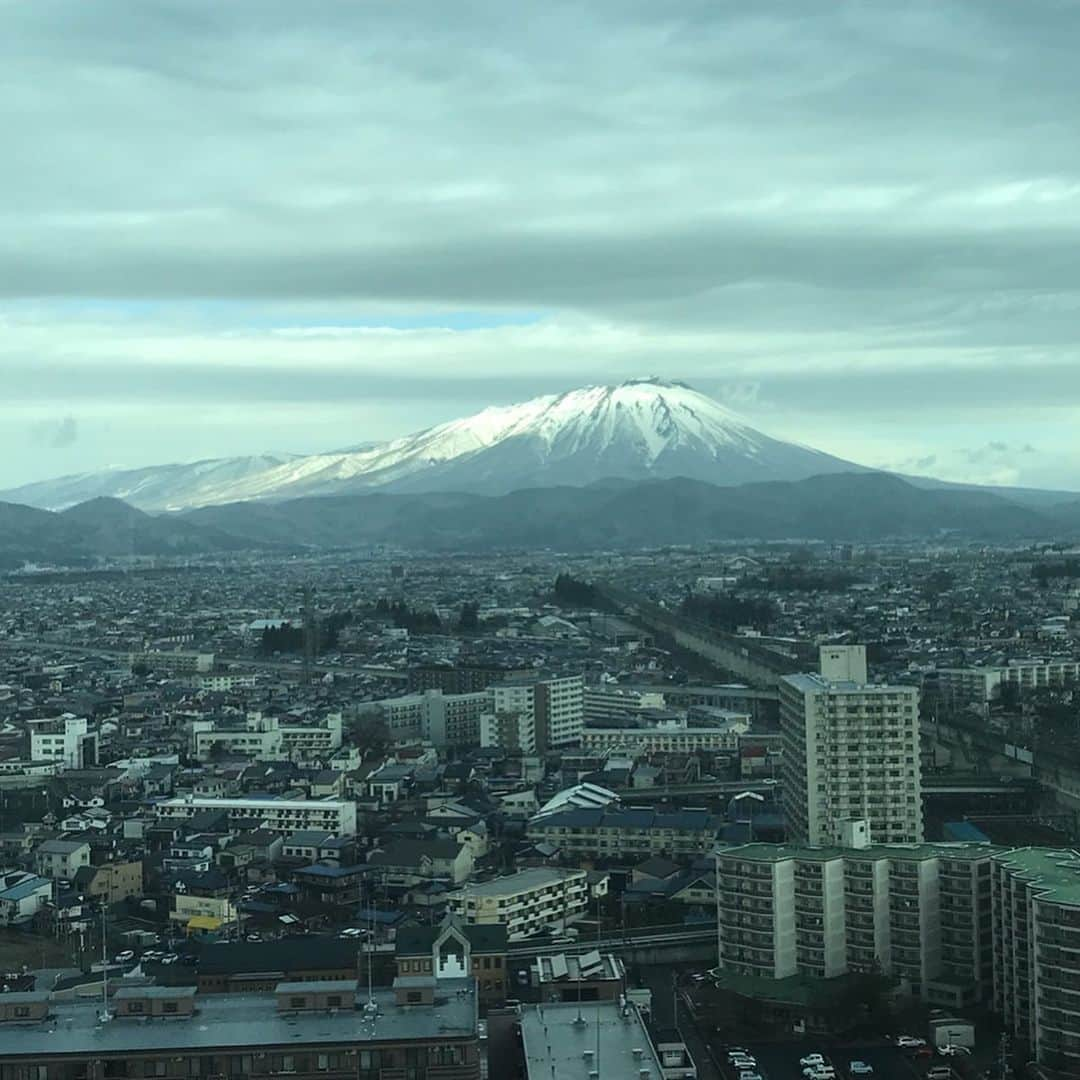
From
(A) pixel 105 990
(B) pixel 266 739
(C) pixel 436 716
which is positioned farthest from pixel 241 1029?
(C) pixel 436 716

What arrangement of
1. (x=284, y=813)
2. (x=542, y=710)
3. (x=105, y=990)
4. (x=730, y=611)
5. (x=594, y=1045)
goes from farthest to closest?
(x=730, y=611) → (x=542, y=710) → (x=284, y=813) → (x=105, y=990) → (x=594, y=1045)

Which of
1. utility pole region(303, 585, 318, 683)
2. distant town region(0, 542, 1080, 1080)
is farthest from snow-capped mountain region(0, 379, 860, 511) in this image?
distant town region(0, 542, 1080, 1080)

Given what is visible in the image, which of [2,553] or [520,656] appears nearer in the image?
[520,656]

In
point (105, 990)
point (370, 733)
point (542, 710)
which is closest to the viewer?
point (105, 990)

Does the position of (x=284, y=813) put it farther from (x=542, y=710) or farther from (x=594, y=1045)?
(x=594, y=1045)

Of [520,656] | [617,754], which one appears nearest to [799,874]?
[617,754]

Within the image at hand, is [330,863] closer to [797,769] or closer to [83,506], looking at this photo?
[797,769]
